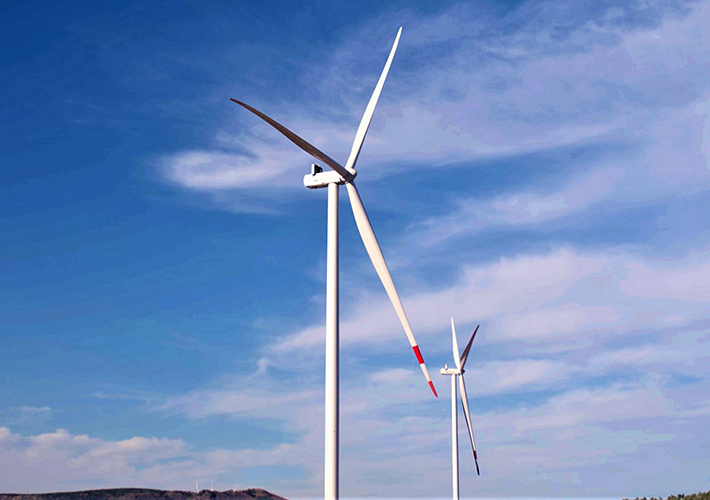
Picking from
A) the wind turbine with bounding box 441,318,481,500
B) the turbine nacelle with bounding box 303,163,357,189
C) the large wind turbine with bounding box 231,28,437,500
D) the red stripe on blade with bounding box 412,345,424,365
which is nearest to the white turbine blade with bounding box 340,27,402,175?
the large wind turbine with bounding box 231,28,437,500

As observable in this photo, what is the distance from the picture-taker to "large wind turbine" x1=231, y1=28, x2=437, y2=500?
119ft

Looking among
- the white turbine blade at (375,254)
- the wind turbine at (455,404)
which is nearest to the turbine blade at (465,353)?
the wind turbine at (455,404)

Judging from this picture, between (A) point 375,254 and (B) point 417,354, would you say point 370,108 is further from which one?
(B) point 417,354

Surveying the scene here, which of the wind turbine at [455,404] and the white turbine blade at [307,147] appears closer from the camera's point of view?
the white turbine blade at [307,147]

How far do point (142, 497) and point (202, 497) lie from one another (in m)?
16.2

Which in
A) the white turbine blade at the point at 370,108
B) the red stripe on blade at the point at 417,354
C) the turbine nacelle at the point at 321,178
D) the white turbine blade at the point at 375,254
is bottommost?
the red stripe on blade at the point at 417,354

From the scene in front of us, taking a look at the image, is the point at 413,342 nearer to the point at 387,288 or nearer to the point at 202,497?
the point at 387,288

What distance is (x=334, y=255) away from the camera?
40.0 meters

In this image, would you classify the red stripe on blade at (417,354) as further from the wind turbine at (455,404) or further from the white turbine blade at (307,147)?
the wind turbine at (455,404)

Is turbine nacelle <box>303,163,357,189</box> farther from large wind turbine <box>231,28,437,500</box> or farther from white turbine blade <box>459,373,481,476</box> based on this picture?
white turbine blade <box>459,373,481,476</box>

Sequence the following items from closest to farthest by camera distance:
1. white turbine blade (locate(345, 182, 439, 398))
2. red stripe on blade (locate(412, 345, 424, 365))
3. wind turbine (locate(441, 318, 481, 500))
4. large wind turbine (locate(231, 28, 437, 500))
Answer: large wind turbine (locate(231, 28, 437, 500))
red stripe on blade (locate(412, 345, 424, 365))
white turbine blade (locate(345, 182, 439, 398))
wind turbine (locate(441, 318, 481, 500))

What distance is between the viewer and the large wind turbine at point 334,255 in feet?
119

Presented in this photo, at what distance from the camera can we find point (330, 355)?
3750 centimetres

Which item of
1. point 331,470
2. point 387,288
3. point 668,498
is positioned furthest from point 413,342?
point 668,498
